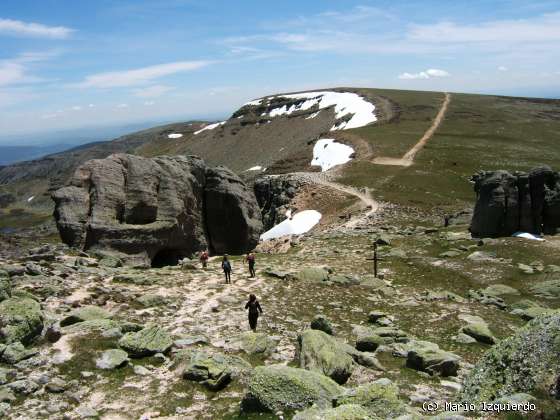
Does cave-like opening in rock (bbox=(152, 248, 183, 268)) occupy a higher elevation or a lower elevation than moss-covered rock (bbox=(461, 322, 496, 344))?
lower

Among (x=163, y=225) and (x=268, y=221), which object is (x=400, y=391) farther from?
(x=268, y=221)

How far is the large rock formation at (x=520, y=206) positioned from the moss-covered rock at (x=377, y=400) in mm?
37557

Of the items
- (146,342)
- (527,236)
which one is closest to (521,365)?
(146,342)

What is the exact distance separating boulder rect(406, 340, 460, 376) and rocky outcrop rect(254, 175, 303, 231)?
5442 cm

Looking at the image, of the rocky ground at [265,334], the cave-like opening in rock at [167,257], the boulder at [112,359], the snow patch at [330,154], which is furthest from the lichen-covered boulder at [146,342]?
the snow patch at [330,154]

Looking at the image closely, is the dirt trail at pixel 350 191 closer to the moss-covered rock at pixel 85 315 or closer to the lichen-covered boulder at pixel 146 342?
the moss-covered rock at pixel 85 315

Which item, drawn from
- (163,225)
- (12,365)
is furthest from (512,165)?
(12,365)

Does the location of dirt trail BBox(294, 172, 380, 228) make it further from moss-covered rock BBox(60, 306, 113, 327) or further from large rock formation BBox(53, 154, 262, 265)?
moss-covered rock BBox(60, 306, 113, 327)

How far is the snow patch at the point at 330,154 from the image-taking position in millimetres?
101812

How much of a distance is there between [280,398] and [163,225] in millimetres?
29592

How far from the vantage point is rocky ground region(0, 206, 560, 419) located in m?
13.4

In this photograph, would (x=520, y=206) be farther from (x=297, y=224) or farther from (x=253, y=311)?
(x=253, y=311)

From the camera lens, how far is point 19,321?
17.9 m

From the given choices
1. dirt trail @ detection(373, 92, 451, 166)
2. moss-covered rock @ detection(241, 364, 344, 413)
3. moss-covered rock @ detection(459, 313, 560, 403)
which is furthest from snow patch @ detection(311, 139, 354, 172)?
moss-covered rock @ detection(459, 313, 560, 403)
